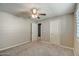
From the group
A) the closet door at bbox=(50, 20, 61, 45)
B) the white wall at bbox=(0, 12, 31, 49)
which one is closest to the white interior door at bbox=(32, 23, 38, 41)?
the white wall at bbox=(0, 12, 31, 49)

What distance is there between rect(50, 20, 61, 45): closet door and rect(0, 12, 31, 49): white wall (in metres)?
0.47

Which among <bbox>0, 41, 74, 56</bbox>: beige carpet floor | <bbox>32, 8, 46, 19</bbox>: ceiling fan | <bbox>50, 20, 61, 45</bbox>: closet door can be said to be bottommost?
<bbox>0, 41, 74, 56</bbox>: beige carpet floor

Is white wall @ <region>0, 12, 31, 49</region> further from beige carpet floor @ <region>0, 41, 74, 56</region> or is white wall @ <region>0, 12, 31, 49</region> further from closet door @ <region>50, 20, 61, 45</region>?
closet door @ <region>50, 20, 61, 45</region>

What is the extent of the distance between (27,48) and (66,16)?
3.26ft

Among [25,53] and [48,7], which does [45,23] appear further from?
[25,53]

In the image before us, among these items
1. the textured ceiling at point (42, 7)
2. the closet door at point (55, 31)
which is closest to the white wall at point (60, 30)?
the closet door at point (55, 31)

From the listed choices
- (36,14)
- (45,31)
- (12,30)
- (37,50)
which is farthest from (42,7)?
(37,50)

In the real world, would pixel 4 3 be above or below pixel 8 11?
above

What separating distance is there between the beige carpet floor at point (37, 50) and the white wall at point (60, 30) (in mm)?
118

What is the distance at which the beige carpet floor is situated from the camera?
2.09 meters

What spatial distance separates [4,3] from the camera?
208 centimetres

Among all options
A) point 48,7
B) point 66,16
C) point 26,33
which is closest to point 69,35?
point 66,16

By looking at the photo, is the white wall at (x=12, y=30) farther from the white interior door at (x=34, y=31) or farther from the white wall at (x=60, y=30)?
the white wall at (x=60, y=30)

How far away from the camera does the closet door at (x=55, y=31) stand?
7.09 feet
